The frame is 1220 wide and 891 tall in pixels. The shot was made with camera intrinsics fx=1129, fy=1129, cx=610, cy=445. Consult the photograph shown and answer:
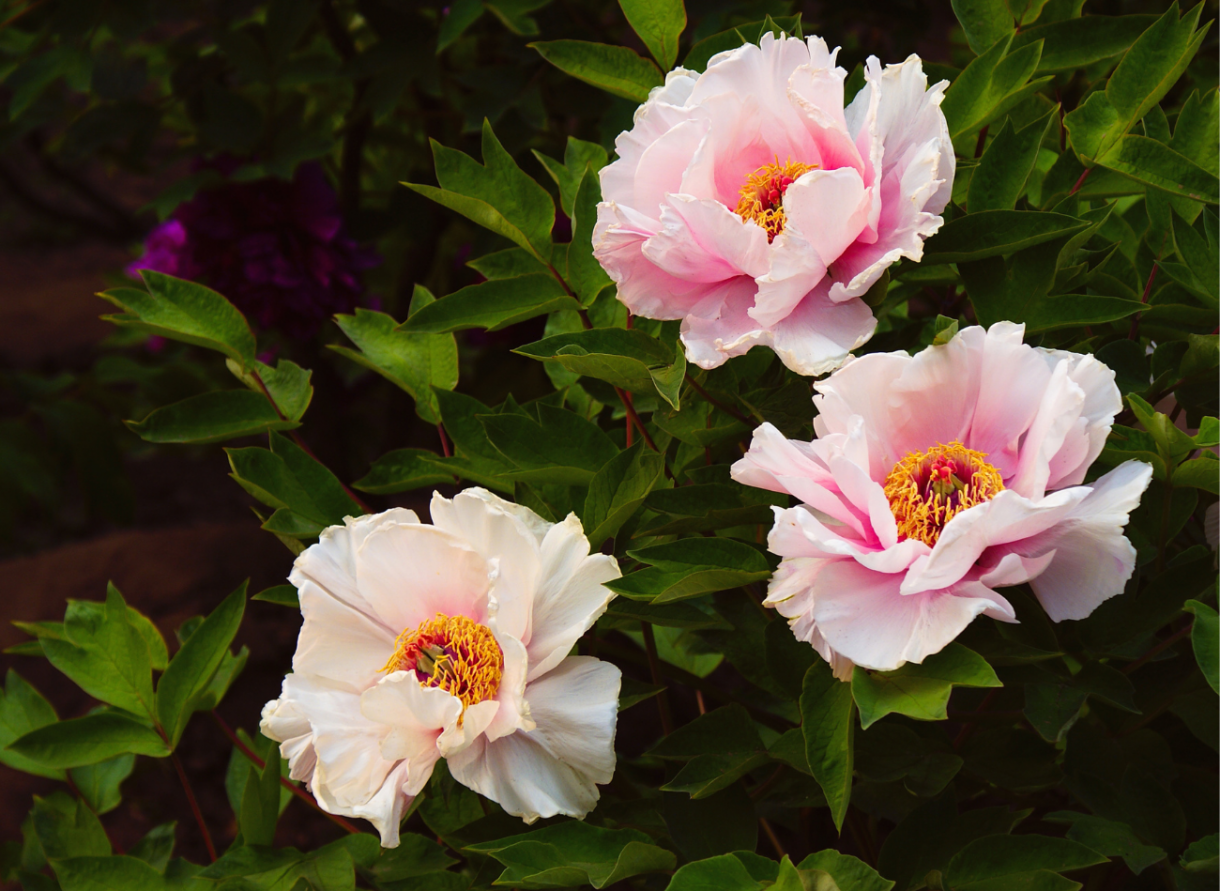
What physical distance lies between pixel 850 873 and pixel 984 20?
0.46 metres

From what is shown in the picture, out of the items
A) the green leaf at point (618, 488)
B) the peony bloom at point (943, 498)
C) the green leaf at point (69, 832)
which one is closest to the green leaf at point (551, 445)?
the green leaf at point (618, 488)

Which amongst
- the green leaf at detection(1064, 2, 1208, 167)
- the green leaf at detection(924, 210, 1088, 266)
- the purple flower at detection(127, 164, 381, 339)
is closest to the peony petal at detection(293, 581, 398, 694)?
the green leaf at detection(924, 210, 1088, 266)

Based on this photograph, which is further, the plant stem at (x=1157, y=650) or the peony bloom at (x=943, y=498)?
the plant stem at (x=1157, y=650)

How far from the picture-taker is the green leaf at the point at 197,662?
67 cm

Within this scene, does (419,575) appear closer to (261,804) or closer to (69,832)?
(261,804)

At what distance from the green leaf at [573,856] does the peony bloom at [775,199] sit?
0.23 meters

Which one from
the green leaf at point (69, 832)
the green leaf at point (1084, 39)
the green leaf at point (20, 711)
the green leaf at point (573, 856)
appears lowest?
the green leaf at point (69, 832)

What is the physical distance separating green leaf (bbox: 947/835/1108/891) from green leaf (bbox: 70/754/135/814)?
61cm

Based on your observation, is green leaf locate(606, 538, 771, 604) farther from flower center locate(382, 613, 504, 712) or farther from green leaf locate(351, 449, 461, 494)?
green leaf locate(351, 449, 461, 494)

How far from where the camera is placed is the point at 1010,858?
1.67ft

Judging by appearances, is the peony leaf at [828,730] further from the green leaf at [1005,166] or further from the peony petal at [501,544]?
the green leaf at [1005,166]

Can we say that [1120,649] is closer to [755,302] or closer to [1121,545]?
[1121,545]

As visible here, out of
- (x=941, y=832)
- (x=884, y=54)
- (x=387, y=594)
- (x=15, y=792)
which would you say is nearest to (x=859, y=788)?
(x=941, y=832)

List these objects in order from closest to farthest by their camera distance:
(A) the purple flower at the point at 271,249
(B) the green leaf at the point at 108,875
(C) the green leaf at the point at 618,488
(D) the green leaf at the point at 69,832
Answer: (C) the green leaf at the point at 618,488 < (B) the green leaf at the point at 108,875 < (D) the green leaf at the point at 69,832 < (A) the purple flower at the point at 271,249
